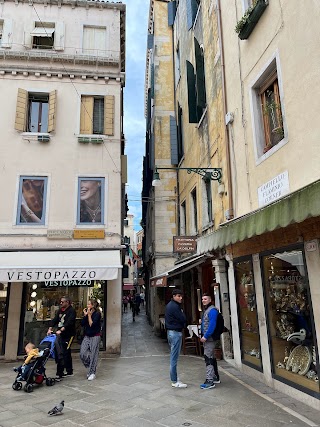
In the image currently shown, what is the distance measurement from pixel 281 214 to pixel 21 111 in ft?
31.7

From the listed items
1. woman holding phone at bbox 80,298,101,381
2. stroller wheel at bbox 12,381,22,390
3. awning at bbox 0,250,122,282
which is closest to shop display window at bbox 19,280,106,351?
awning at bbox 0,250,122,282

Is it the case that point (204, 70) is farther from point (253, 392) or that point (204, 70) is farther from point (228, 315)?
point (253, 392)

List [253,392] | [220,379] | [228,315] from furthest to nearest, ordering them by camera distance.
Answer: [228,315], [220,379], [253,392]

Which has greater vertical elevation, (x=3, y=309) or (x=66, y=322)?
(x=3, y=309)

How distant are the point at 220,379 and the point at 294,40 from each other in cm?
658

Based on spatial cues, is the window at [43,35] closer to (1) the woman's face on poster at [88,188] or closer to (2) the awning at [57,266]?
(1) the woman's face on poster at [88,188]

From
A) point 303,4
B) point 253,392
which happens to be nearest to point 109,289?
point 253,392

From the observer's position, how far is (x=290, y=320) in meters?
6.06

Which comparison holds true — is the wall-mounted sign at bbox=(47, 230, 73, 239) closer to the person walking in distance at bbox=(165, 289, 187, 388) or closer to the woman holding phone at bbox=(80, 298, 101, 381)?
the woman holding phone at bbox=(80, 298, 101, 381)

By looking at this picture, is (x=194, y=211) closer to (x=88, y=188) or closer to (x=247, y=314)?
(x=88, y=188)

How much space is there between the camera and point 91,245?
10406 mm

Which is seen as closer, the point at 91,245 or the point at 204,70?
the point at 91,245

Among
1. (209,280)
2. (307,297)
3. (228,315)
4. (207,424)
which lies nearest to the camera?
(207,424)

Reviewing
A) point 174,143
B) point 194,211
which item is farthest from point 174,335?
point 174,143
